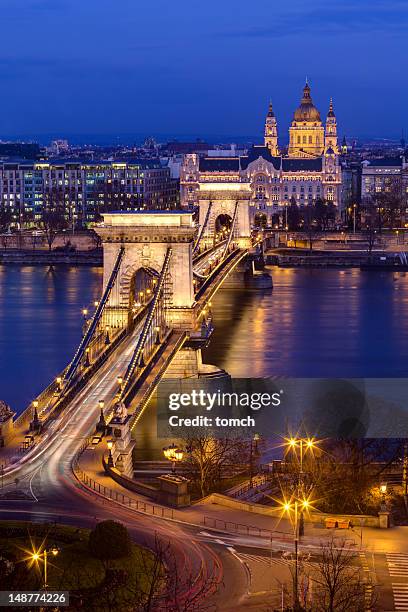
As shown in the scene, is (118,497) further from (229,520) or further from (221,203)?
(221,203)

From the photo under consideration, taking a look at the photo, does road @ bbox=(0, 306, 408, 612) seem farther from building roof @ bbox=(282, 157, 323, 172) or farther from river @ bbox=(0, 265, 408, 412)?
building roof @ bbox=(282, 157, 323, 172)

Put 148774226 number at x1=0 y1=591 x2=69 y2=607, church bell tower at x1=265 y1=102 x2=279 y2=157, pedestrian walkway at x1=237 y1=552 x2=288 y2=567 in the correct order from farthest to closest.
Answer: church bell tower at x1=265 y1=102 x2=279 y2=157, pedestrian walkway at x1=237 y1=552 x2=288 y2=567, 148774226 number at x1=0 y1=591 x2=69 y2=607

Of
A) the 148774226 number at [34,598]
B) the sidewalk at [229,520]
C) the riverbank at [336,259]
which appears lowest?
the riverbank at [336,259]

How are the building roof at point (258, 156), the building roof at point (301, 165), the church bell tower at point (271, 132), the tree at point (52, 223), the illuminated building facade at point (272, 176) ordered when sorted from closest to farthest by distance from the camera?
the tree at point (52, 223)
the illuminated building facade at point (272, 176)
the building roof at point (258, 156)
the building roof at point (301, 165)
the church bell tower at point (271, 132)

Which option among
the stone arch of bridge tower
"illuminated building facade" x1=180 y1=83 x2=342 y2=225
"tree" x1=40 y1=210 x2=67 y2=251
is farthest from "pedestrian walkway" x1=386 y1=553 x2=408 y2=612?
"illuminated building facade" x1=180 y1=83 x2=342 y2=225

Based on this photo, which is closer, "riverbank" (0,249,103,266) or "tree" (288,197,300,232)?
"riverbank" (0,249,103,266)

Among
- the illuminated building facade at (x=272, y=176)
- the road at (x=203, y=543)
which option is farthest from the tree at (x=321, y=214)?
the road at (x=203, y=543)

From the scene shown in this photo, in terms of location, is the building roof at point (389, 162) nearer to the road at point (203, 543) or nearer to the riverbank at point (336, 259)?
the riverbank at point (336, 259)

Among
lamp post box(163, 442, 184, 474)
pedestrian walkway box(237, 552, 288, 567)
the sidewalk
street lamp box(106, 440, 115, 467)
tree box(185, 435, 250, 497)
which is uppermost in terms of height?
street lamp box(106, 440, 115, 467)
